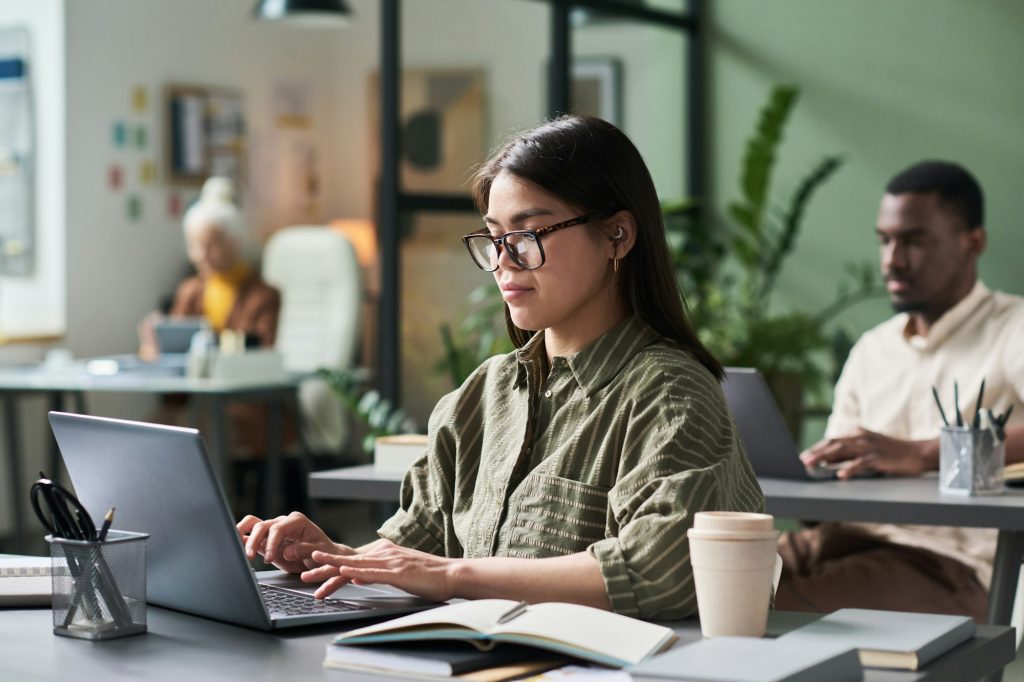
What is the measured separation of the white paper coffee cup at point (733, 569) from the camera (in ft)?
4.34

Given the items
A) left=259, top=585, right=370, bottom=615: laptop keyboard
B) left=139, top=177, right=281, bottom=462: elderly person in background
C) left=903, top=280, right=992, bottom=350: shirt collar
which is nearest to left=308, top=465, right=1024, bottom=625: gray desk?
left=903, top=280, right=992, bottom=350: shirt collar

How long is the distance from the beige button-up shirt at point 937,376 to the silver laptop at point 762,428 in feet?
1.31

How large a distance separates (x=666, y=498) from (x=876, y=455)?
4.38 feet

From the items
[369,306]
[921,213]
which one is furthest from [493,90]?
[369,306]

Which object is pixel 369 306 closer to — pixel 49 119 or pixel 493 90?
pixel 49 119

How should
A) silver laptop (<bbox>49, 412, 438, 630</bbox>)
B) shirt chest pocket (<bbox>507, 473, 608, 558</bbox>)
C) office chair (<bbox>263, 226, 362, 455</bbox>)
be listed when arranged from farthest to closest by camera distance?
1. office chair (<bbox>263, 226, 362, 455</bbox>)
2. shirt chest pocket (<bbox>507, 473, 608, 558</bbox>)
3. silver laptop (<bbox>49, 412, 438, 630</bbox>)

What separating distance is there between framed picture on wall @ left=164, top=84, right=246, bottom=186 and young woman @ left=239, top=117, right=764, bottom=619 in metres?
5.87

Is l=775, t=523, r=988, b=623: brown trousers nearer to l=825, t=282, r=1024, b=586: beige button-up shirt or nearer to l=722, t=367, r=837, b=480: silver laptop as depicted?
l=825, t=282, r=1024, b=586: beige button-up shirt

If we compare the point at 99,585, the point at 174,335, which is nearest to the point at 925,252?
the point at 99,585

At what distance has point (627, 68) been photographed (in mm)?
6070

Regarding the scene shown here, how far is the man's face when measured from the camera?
10.5ft

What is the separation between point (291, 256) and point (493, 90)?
2.41 metres

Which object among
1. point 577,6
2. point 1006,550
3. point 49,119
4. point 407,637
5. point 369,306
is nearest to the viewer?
point 407,637

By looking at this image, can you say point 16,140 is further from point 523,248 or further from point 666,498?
point 666,498
